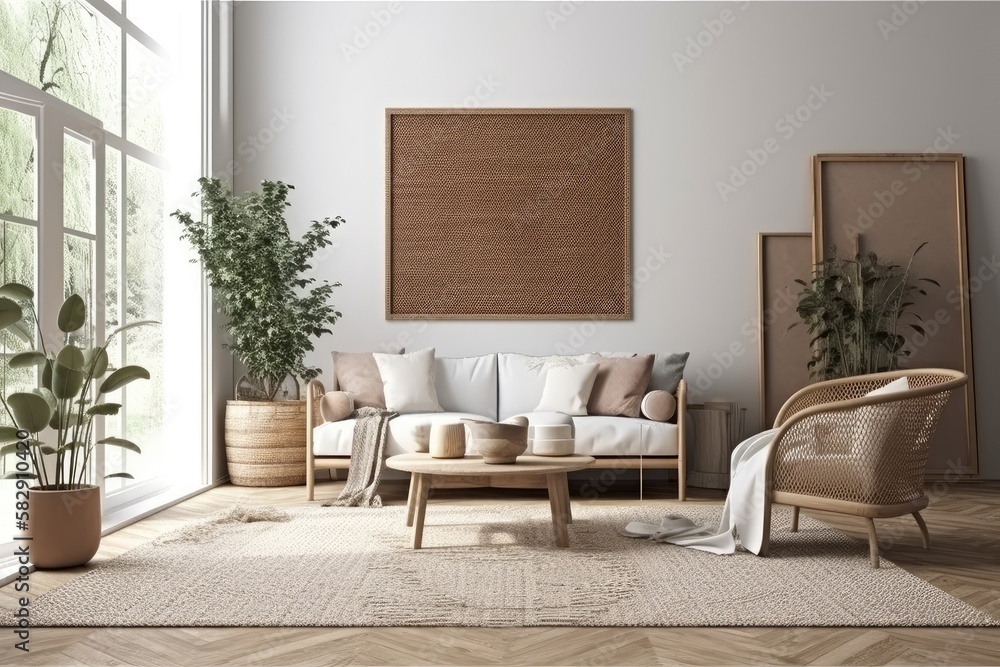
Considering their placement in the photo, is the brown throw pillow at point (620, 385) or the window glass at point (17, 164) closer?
the window glass at point (17, 164)

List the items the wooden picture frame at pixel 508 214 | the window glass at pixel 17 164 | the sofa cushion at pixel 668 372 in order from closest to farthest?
the window glass at pixel 17 164
the sofa cushion at pixel 668 372
the wooden picture frame at pixel 508 214

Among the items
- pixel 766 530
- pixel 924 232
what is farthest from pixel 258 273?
pixel 924 232

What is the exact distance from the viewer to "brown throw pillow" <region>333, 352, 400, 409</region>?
555 centimetres

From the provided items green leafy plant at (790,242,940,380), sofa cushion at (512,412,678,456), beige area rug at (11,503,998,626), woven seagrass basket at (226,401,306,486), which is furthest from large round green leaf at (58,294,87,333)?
green leafy plant at (790,242,940,380)

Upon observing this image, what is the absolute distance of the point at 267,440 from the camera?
5.54 meters

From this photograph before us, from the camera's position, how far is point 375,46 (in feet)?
20.6

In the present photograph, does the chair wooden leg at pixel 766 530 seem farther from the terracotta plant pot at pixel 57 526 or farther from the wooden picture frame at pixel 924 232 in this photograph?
the wooden picture frame at pixel 924 232

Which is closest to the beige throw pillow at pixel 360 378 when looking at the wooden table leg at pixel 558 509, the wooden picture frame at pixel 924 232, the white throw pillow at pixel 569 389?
the white throw pillow at pixel 569 389

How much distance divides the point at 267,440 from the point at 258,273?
1.09m

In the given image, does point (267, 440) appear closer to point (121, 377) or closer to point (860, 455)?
point (121, 377)

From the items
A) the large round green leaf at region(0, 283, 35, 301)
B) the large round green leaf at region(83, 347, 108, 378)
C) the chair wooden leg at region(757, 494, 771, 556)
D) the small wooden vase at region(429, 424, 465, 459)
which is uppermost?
the large round green leaf at region(0, 283, 35, 301)

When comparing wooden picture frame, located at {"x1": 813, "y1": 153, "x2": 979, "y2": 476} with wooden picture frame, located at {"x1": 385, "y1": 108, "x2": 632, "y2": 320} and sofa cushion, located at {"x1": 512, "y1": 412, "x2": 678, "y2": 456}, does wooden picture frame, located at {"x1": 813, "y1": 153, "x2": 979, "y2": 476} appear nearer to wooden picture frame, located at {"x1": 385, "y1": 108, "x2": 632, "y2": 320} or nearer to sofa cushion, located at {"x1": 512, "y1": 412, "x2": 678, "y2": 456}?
wooden picture frame, located at {"x1": 385, "y1": 108, "x2": 632, "y2": 320}

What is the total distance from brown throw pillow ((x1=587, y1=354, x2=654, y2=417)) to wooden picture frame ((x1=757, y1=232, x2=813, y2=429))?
3.49ft

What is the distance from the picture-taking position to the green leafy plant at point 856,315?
563 cm
